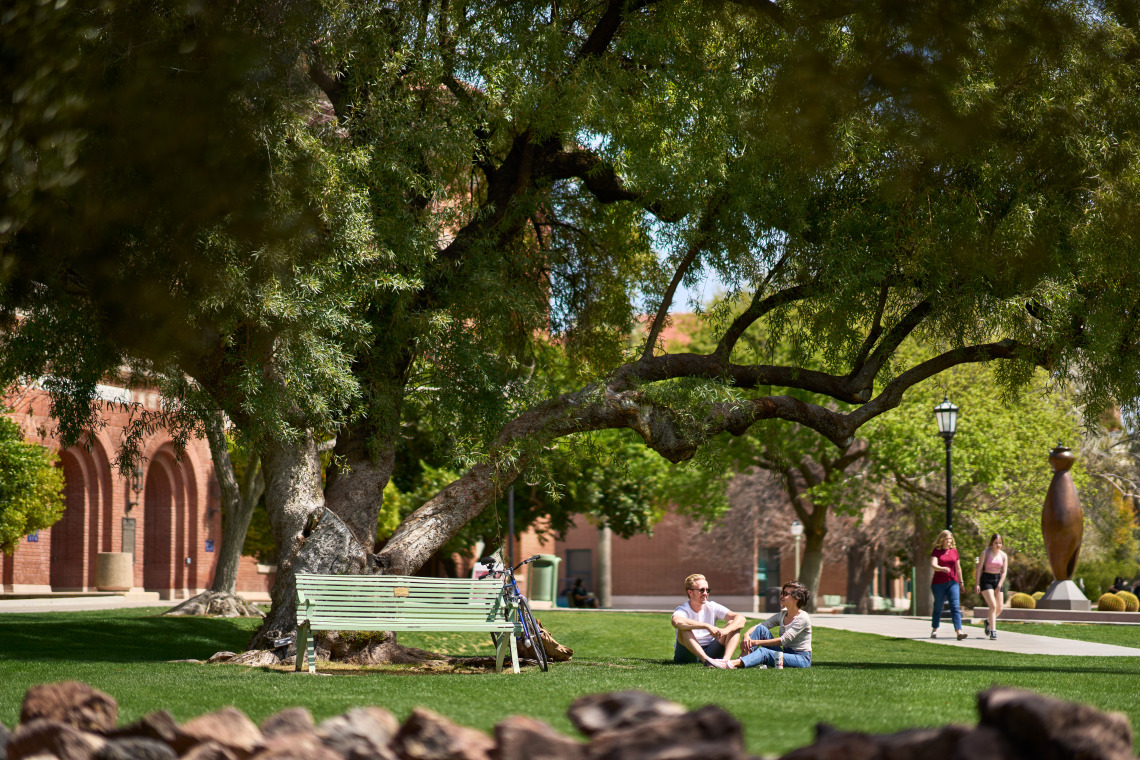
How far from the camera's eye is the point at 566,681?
9.91 m

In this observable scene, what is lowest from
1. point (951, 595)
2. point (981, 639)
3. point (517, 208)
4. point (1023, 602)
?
point (1023, 602)

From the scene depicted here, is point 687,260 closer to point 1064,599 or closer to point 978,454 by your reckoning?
point 1064,599

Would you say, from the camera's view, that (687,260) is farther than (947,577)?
No

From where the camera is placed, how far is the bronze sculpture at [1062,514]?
2512cm

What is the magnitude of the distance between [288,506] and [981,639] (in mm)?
11084

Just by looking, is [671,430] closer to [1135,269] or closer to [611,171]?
[611,171]

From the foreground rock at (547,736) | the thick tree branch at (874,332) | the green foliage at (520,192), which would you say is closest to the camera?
the foreground rock at (547,736)

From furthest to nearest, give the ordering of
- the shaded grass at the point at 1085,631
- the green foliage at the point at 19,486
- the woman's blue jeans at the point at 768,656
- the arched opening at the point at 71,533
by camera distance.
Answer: the arched opening at the point at 71,533, the green foliage at the point at 19,486, the shaded grass at the point at 1085,631, the woman's blue jeans at the point at 768,656

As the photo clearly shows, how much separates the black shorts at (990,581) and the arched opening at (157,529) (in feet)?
78.1

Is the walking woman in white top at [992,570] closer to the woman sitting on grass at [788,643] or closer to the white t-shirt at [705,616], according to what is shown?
the woman sitting on grass at [788,643]

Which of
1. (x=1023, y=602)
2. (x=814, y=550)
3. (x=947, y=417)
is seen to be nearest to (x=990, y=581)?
(x=947, y=417)

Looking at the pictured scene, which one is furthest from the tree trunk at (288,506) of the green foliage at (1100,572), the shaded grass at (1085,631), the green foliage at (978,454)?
the green foliage at (1100,572)

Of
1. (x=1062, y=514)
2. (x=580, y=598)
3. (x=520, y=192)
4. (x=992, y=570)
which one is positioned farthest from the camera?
(x=580, y=598)

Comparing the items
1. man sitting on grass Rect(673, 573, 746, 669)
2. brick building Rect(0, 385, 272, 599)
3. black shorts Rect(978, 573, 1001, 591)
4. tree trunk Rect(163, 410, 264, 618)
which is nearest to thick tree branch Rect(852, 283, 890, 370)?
man sitting on grass Rect(673, 573, 746, 669)
